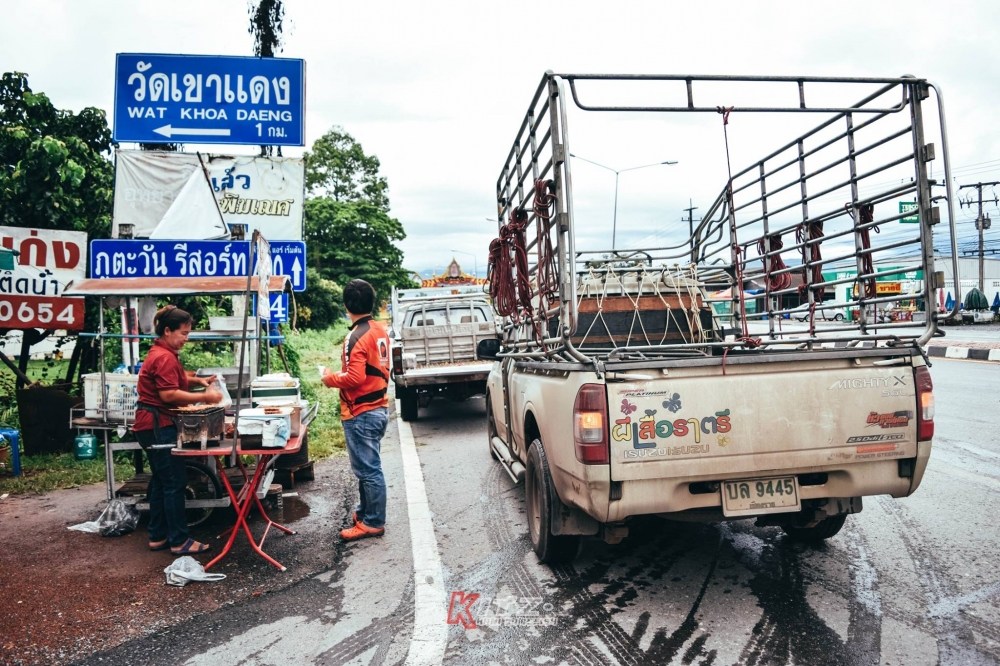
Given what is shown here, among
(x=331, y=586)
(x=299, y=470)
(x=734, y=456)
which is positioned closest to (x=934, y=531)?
(x=734, y=456)

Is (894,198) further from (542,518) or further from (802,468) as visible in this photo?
(542,518)

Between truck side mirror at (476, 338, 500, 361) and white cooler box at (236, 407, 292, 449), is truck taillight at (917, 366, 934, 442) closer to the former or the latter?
truck side mirror at (476, 338, 500, 361)

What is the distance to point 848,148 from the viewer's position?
5.27m

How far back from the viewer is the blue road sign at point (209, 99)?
9352 millimetres

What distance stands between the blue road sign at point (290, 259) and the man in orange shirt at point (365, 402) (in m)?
Answer: 4.38

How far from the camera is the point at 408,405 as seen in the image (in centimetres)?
1145

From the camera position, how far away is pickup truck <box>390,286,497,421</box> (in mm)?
10766

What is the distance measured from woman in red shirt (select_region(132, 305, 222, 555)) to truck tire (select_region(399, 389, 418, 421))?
20.4 feet

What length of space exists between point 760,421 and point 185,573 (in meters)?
3.68

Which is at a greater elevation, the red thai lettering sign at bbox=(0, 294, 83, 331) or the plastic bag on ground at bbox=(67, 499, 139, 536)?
the red thai lettering sign at bbox=(0, 294, 83, 331)

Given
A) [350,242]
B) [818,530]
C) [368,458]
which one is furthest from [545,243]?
[350,242]

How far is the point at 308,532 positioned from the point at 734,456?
343cm

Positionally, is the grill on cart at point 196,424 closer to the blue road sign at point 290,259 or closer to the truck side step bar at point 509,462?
the truck side step bar at point 509,462

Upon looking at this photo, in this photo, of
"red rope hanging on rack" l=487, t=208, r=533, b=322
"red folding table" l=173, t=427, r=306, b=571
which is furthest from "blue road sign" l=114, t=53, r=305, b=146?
"red folding table" l=173, t=427, r=306, b=571
